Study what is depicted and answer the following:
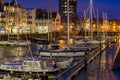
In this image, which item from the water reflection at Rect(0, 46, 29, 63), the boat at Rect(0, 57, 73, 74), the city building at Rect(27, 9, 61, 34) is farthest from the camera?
the city building at Rect(27, 9, 61, 34)

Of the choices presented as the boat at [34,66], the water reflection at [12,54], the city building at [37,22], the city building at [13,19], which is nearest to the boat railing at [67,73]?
the boat at [34,66]

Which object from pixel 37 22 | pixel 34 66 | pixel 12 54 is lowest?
pixel 12 54

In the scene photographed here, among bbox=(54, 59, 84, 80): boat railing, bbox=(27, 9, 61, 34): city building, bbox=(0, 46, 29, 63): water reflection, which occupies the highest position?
bbox=(27, 9, 61, 34): city building

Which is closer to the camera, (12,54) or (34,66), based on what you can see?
(34,66)

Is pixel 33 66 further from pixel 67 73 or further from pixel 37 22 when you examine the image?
pixel 37 22

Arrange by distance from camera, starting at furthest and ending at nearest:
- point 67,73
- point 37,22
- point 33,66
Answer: point 37,22, point 33,66, point 67,73

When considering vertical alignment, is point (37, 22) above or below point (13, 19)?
below

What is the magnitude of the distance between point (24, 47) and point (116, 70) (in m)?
50.1

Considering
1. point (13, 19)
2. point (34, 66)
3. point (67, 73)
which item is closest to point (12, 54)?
point (34, 66)

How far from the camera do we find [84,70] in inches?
1690

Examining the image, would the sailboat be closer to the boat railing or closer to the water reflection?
the boat railing

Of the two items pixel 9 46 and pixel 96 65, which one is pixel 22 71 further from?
pixel 9 46

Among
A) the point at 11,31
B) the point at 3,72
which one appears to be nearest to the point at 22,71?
the point at 3,72

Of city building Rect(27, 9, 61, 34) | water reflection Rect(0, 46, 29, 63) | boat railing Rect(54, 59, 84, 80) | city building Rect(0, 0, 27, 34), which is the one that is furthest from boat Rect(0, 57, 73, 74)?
city building Rect(27, 9, 61, 34)
